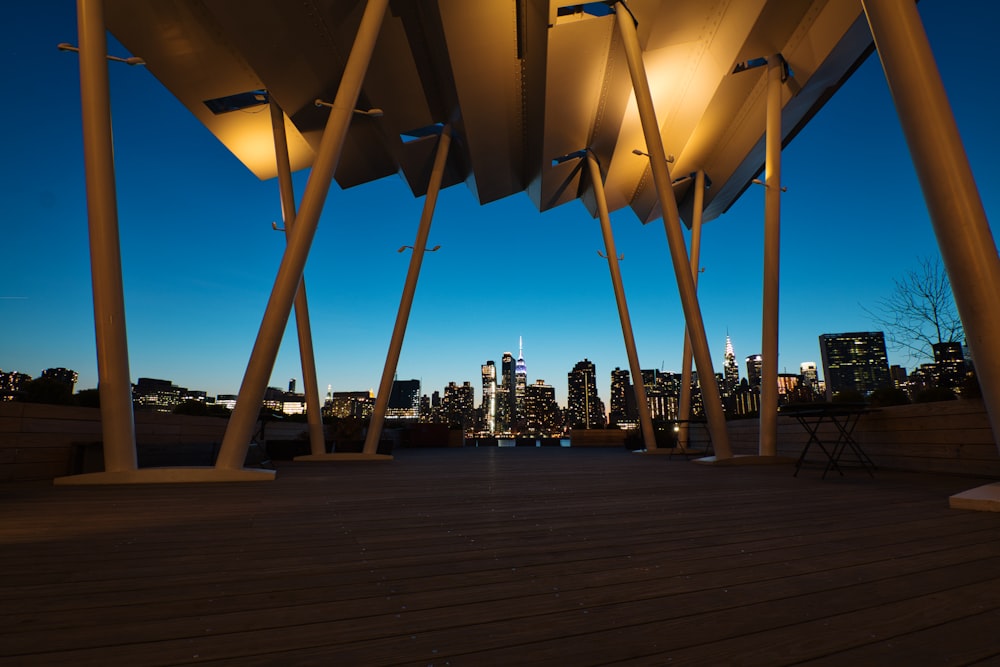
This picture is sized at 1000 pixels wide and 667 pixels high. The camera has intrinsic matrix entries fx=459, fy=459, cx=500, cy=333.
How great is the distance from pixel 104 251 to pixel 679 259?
7.17 metres


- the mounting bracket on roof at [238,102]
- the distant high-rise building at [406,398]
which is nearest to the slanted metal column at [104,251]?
the mounting bracket on roof at [238,102]

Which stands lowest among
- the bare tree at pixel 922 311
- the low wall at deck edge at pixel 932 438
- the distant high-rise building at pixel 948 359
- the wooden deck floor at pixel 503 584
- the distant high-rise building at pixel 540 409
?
the wooden deck floor at pixel 503 584

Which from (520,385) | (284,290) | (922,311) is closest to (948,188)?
(284,290)

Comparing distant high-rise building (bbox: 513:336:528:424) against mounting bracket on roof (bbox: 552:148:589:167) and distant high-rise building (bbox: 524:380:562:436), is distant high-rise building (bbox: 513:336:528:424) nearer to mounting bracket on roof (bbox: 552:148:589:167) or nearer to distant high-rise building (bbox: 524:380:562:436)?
distant high-rise building (bbox: 524:380:562:436)

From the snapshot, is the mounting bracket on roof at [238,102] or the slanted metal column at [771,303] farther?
the mounting bracket on roof at [238,102]

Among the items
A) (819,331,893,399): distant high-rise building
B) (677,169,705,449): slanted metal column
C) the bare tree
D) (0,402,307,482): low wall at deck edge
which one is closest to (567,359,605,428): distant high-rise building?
(819,331,893,399): distant high-rise building

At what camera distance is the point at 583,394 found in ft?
316

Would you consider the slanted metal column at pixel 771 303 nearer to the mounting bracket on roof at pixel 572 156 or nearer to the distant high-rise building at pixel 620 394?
the mounting bracket on roof at pixel 572 156

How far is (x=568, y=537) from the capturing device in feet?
7.08

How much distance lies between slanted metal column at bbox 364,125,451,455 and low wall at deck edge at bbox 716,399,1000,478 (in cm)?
716

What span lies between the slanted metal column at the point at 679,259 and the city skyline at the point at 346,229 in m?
1.67

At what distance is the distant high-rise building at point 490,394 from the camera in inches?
4183

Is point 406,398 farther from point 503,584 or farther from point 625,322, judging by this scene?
point 503,584

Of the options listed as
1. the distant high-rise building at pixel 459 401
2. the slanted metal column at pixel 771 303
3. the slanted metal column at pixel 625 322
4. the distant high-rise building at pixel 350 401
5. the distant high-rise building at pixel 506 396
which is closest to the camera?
the slanted metal column at pixel 771 303
